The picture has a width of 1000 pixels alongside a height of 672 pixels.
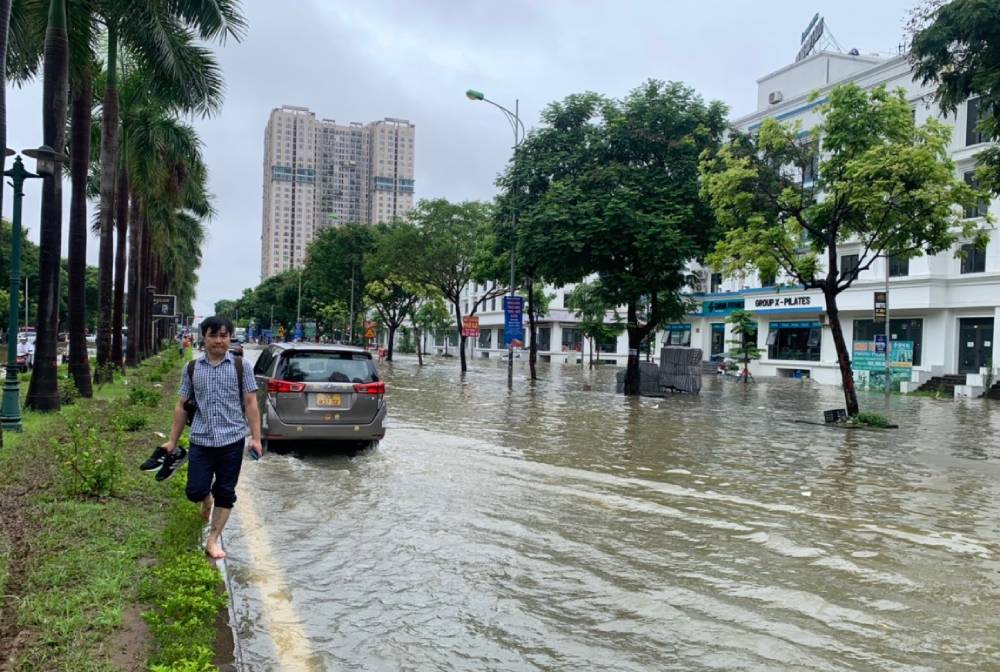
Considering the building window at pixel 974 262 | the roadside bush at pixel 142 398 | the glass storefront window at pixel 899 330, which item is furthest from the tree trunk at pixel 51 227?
the glass storefront window at pixel 899 330

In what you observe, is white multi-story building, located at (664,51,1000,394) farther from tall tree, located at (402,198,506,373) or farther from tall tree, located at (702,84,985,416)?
tall tree, located at (402,198,506,373)

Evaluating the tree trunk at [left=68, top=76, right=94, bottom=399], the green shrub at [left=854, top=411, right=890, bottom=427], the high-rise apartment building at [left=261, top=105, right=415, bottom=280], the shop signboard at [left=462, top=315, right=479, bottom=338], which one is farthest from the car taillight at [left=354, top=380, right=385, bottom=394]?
the high-rise apartment building at [left=261, top=105, right=415, bottom=280]

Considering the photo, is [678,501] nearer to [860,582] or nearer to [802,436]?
[860,582]

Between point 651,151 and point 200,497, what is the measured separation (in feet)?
71.4

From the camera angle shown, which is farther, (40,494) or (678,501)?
(678,501)

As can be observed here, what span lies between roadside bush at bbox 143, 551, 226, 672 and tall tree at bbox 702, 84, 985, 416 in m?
15.6

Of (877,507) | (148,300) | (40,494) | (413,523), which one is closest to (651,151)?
(877,507)

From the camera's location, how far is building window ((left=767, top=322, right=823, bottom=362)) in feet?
139

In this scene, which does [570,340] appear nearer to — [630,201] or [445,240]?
[445,240]

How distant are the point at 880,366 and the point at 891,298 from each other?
3.73 metres

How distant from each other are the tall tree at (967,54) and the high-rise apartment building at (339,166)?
3514 inches

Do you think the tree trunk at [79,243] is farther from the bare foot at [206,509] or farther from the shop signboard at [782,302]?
the shop signboard at [782,302]

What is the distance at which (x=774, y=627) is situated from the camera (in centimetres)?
497

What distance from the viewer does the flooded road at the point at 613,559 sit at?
15.1 ft
